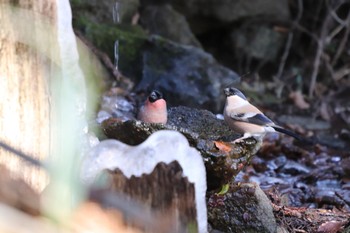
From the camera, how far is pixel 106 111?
5590mm

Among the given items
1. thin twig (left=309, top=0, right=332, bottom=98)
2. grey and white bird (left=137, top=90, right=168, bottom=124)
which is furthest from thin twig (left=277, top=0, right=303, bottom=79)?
grey and white bird (left=137, top=90, right=168, bottom=124)

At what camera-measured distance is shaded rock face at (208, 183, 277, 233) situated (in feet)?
10.7

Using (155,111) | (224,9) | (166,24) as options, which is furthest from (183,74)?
(155,111)

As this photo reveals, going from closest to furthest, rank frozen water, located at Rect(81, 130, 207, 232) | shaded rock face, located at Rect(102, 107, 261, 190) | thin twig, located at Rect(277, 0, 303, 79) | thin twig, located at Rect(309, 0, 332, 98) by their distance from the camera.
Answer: frozen water, located at Rect(81, 130, 207, 232) < shaded rock face, located at Rect(102, 107, 261, 190) < thin twig, located at Rect(309, 0, 332, 98) < thin twig, located at Rect(277, 0, 303, 79)

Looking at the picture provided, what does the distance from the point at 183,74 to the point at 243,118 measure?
3.45 metres

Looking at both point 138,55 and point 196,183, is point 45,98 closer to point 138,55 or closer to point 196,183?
point 196,183

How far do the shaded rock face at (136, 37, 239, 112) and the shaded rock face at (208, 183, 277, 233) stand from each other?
339cm

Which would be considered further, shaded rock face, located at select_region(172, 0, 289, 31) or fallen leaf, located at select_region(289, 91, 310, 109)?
shaded rock face, located at select_region(172, 0, 289, 31)

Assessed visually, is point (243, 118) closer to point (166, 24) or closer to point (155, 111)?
point (155, 111)

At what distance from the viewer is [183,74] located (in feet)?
24.0

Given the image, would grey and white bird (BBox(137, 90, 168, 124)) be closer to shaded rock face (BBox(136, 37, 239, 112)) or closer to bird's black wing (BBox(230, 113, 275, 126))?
bird's black wing (BBox(230, 113, 275, 126))

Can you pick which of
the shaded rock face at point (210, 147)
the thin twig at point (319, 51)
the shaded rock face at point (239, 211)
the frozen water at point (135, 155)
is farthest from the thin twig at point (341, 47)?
the frozen water at point (135, 155)

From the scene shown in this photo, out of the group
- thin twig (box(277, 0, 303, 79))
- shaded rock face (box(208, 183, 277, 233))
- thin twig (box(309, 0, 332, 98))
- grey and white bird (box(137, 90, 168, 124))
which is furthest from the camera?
thin twig (box(277, 0, 303, 79))

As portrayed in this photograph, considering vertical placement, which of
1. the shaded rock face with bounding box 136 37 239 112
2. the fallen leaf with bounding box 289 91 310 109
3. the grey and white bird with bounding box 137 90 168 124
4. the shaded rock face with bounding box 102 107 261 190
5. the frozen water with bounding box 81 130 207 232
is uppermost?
the fallen leaf with bounding box 289 91 310 109
